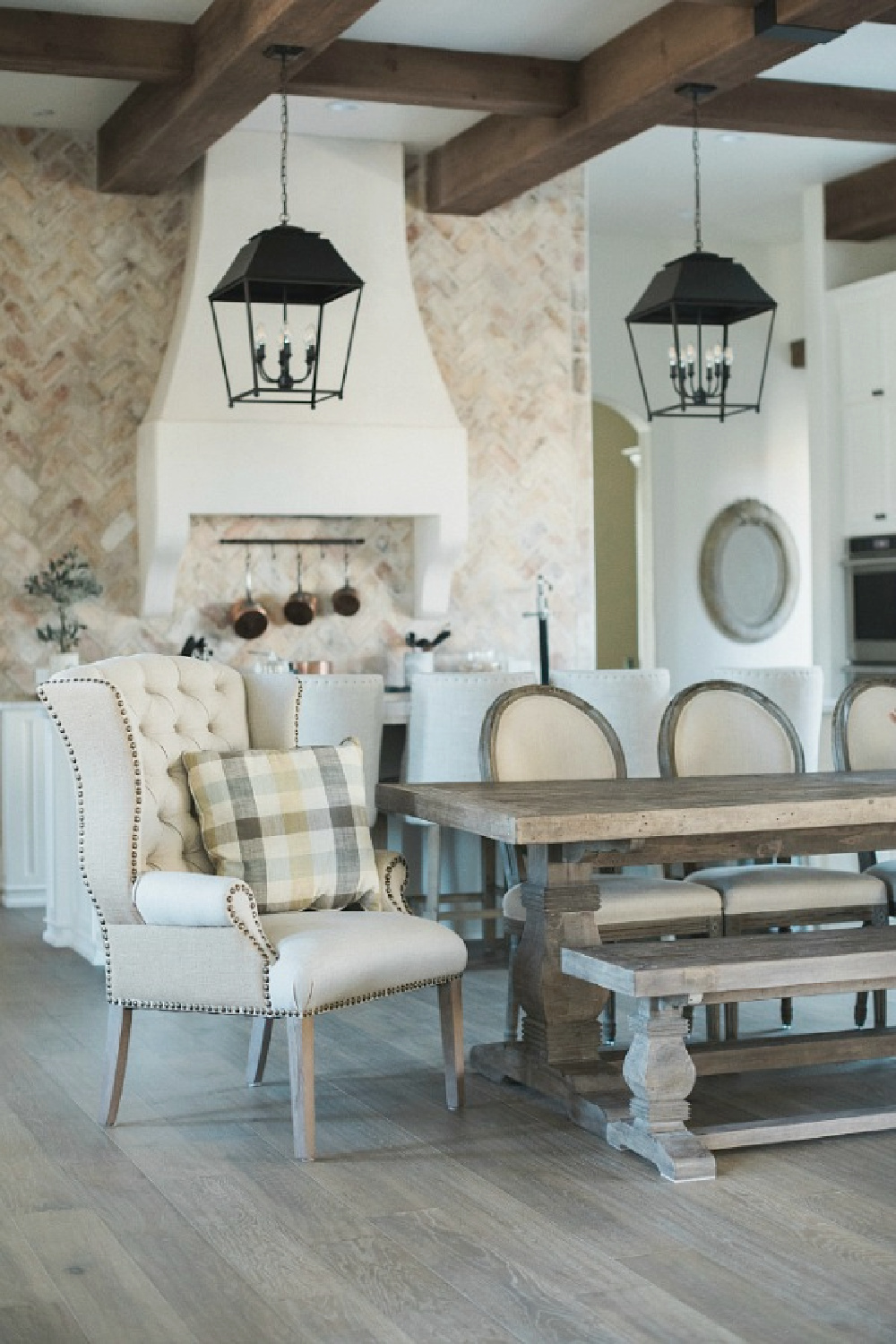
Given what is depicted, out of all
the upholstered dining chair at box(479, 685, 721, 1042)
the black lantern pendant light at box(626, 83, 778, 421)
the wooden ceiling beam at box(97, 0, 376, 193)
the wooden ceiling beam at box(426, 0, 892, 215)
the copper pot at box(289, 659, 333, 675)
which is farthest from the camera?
the copper pot at box(289, 659, 333, 675)

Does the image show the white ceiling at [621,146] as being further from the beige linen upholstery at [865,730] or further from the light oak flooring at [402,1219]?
the light oak flooring at [402,1219]

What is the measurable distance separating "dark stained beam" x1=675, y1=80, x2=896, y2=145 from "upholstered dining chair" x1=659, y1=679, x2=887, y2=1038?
2.87m

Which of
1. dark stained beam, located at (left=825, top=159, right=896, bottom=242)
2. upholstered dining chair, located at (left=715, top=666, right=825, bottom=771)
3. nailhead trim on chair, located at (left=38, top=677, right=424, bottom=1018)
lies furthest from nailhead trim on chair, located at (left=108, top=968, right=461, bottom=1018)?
dark stained beam, located at (left=825, top=159, right=896, bottom=242)

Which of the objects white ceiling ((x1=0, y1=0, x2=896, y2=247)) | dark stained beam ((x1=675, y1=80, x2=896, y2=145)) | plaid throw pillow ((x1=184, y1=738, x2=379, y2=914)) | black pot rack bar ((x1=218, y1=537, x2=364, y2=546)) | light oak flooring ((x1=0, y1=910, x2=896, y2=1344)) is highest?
white ceiling ((x1=0, y1=0, x2=896, y2=247))

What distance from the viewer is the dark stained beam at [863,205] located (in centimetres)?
827

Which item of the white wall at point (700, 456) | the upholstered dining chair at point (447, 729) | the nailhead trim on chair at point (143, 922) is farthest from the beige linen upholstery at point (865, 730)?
the white wall at point (700, 456)

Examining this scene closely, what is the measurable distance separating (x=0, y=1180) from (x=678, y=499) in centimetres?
726

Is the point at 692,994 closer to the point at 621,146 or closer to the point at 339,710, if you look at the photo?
the point at 339,710

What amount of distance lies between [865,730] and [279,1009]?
2.13 m

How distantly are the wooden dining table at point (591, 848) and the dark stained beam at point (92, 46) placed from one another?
3152 millimetres

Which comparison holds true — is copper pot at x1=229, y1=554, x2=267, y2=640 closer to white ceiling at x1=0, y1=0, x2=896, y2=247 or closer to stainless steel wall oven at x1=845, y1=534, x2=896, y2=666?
white ceiling at x1=0, y1=0, x2=896, y2=247

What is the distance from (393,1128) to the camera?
3.69 metres

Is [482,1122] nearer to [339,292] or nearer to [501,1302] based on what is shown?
[501,1302]

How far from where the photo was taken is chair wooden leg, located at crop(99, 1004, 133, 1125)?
373 cm
